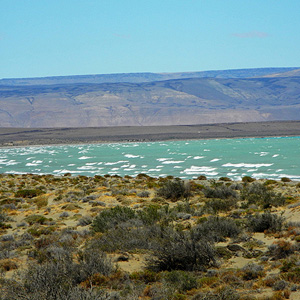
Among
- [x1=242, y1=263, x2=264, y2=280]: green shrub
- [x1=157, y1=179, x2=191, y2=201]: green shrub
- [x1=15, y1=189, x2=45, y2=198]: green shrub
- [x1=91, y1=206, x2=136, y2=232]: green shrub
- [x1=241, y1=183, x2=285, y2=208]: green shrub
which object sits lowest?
[x1=15, y1=189, x2=45, y2=198]: green shrub

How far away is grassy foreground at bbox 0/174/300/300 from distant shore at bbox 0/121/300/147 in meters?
90.5

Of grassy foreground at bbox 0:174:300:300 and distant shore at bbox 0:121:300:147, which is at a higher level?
grassy foreground at bbox 0:174:300:300

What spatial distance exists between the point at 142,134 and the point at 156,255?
355ft

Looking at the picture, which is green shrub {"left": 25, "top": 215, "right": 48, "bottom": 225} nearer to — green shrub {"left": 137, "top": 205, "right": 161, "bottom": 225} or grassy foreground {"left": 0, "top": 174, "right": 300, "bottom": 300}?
grassy foreground {"left": 0, "top": 174, "right": 300, "bottom": 300}

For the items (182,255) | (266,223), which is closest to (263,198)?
(266,223)

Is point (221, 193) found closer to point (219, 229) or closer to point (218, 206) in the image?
point (218, 206)

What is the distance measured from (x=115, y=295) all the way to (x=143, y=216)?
4.91 meters

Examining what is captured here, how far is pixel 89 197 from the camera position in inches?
683

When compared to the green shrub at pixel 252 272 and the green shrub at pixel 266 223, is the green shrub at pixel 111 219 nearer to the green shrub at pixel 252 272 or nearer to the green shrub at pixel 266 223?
the green shrub at pixel 266 223

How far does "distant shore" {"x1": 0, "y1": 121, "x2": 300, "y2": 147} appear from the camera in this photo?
104m

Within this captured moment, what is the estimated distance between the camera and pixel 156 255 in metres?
7.83

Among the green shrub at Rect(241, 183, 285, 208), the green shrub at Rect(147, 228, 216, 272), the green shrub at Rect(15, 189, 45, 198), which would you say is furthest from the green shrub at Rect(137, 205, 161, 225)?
the green shrub at Rect(15, 189, 45, 198)

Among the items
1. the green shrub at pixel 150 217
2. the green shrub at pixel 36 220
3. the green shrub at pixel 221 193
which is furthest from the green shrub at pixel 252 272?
the green shrub at pixel 221 193

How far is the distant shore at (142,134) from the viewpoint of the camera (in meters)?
104
